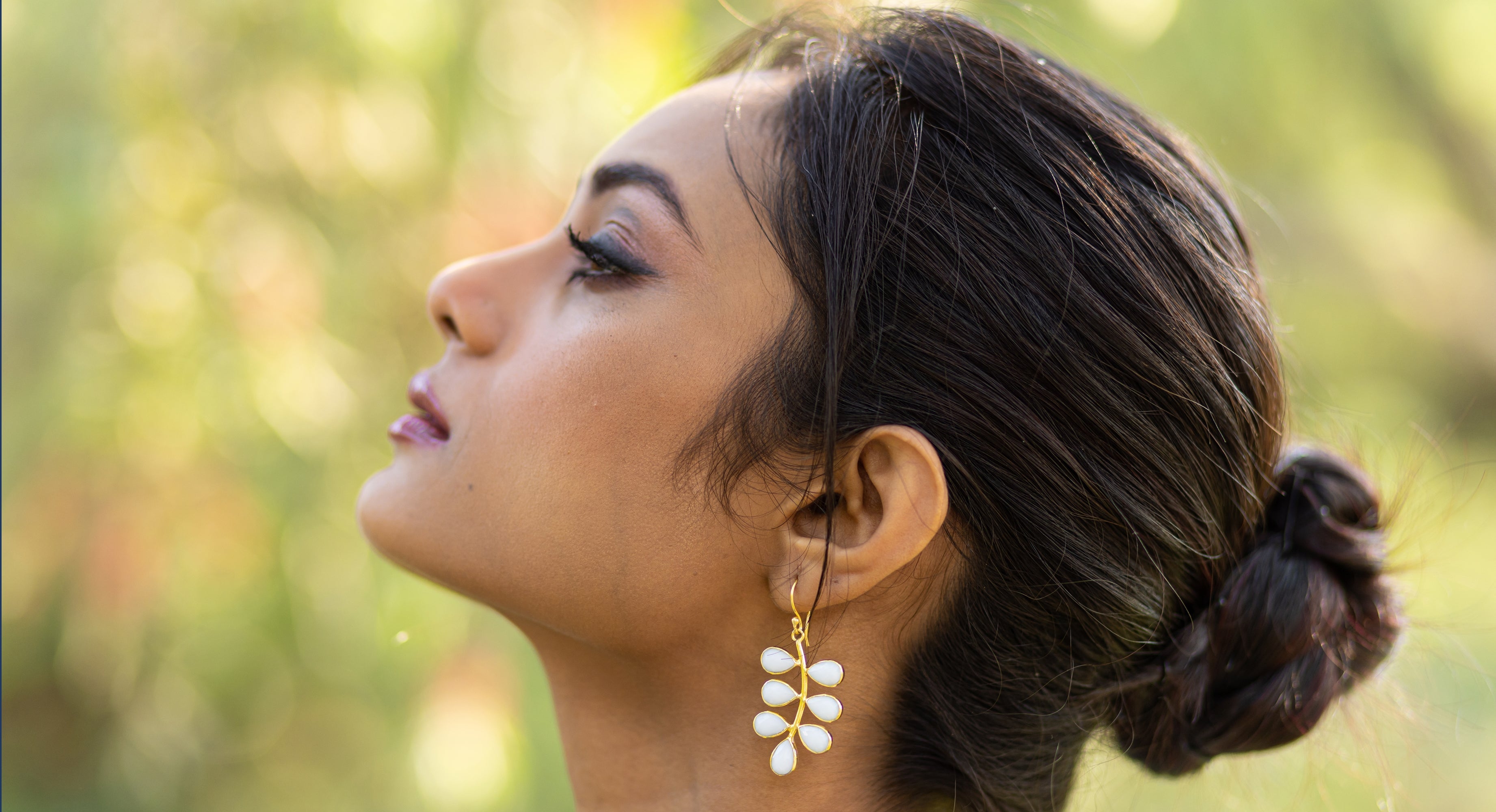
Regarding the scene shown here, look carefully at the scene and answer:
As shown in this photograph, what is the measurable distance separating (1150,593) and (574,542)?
75 centimetres

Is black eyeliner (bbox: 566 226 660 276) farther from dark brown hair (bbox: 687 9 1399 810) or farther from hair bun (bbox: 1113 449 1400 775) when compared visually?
hair bun (bbox: 1113 449 1400 775)

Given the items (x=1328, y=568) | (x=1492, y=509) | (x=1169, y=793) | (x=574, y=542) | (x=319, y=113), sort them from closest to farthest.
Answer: (x=574, y=542) < (x=1328, y=568) < (x=319, y=113) < (x=1169, y=793) < (x=1492, y=509)

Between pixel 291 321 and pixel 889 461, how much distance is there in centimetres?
203

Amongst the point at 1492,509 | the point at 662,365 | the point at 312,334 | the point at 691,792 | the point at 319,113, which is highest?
the point at 662,365

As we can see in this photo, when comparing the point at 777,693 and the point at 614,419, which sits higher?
the point at 614,419

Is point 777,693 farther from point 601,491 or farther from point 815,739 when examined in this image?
point 601,491

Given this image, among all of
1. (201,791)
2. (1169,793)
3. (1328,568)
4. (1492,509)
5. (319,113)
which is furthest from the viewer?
(1492,509)

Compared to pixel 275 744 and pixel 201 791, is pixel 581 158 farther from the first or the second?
pixel 201 791

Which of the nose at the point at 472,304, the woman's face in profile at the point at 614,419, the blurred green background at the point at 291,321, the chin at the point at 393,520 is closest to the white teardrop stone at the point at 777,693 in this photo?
the woman's face in profile at the point at 614,419

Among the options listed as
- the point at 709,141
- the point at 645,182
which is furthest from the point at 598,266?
the point at 709,141

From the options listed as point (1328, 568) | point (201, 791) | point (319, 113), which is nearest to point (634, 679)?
point (1328, 568)

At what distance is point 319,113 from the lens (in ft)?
9.23

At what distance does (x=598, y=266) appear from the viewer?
4.70 feet

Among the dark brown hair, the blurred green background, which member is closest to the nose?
the dark brown hair
